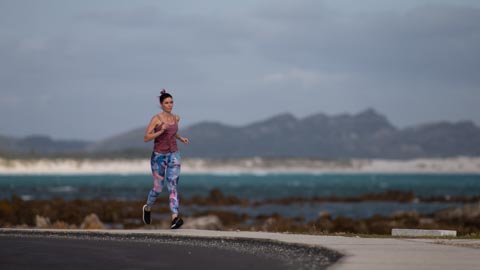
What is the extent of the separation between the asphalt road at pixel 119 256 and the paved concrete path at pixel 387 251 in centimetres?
97

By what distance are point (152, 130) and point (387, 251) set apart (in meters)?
5.85

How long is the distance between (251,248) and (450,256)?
3.35m

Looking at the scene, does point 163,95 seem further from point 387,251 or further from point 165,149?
point 387,251

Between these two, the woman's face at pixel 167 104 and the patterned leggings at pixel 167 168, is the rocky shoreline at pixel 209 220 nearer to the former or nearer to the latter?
the patterned leggings at pixel 167 168

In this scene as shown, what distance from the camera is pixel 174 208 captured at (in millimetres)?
17000

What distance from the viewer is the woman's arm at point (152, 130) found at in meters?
16.6

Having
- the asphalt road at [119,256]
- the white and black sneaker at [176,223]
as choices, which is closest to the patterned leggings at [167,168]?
the white and black sneaker at [176,223]

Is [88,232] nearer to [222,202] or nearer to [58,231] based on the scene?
[58,231]

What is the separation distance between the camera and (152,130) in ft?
54.9

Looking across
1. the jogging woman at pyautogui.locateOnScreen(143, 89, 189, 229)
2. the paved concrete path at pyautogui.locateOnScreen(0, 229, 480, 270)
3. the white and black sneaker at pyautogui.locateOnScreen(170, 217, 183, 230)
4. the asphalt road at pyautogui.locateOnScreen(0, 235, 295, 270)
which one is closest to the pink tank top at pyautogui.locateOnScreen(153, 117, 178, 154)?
the jogging woman at pyautogui.locateOnScreen(143, 89, 189, 229)

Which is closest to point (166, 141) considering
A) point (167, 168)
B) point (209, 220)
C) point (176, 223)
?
point (167, 168)

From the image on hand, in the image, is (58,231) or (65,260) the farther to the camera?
(58,231)

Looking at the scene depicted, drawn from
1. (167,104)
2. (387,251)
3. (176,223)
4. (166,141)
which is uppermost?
(167,104)

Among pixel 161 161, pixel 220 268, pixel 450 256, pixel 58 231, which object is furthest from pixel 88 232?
pixel 450 256
